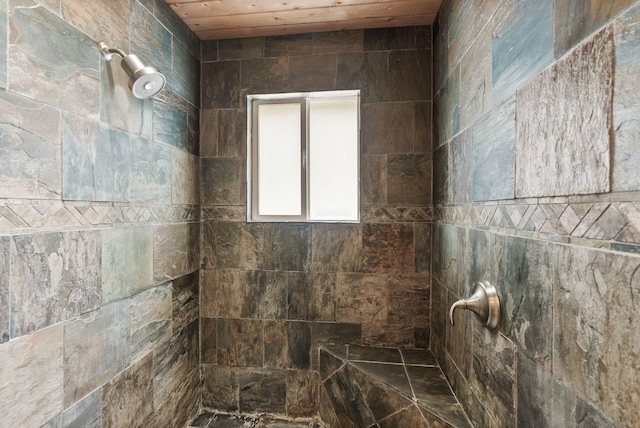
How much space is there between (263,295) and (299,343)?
0.38 m

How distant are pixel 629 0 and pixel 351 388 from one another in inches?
66.8

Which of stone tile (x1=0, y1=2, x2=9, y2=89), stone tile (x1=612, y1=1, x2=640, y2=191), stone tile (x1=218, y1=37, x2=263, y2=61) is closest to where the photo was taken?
stone tile (x1=612, y1=1, x2=640, y2=191)

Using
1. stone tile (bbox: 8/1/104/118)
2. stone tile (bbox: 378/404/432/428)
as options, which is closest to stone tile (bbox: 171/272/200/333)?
stone tile (bbox: 8/1/104/118)

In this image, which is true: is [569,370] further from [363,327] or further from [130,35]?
[130,35]

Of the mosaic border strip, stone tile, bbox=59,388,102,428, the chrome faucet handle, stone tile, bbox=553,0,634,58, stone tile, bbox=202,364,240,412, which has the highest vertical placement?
stone tile, bbox=553,0,634,58

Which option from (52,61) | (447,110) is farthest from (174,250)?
(447,110)

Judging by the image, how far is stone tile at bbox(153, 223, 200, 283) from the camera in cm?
148

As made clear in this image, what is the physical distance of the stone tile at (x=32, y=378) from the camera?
0.82 meters

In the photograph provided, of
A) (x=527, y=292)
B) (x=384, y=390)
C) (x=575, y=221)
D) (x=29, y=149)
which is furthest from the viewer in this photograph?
(x=384, y=390)

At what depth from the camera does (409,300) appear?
5.70ft

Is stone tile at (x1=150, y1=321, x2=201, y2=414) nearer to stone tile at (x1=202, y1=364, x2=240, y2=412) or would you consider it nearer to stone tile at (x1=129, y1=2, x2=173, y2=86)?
stone tile at (x1=202, y1=364, x2=240, y2=412)

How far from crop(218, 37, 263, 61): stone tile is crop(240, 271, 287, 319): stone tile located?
1424 millimetres

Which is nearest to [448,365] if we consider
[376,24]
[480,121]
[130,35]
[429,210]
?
[429,210]

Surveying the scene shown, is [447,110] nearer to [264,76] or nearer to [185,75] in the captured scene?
[264,76]
